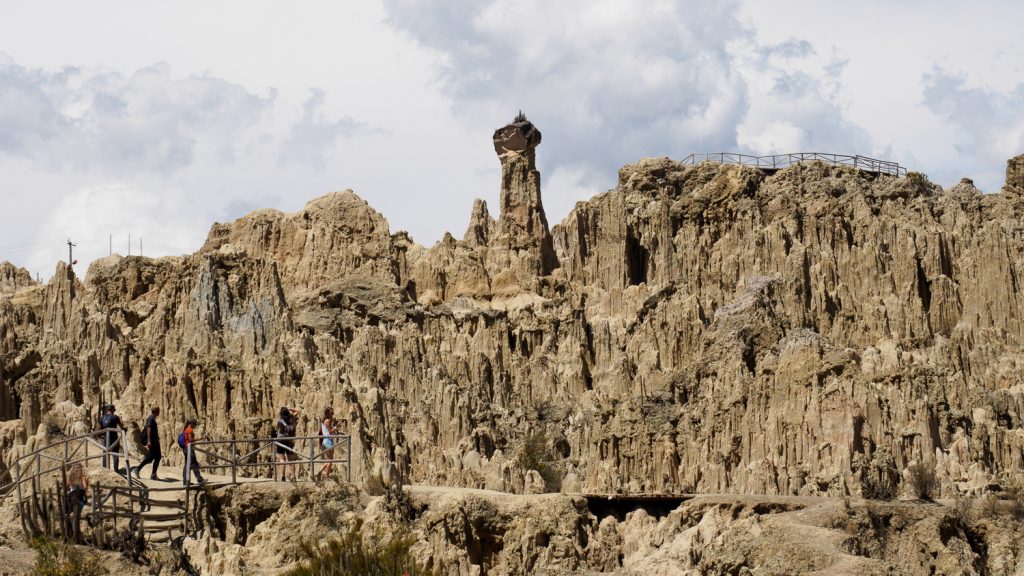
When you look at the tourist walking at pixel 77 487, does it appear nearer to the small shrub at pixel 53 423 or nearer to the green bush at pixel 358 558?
the green bush at pixel 358 558

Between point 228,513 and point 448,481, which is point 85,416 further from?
point 228,513

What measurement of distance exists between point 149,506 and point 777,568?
1293 cm

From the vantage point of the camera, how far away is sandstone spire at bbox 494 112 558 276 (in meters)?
91.8

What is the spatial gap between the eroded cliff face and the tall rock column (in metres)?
0.13

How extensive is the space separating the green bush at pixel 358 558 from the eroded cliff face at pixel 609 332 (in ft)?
86.2

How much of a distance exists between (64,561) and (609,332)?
168 ft

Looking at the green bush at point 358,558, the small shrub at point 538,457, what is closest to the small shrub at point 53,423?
the small shrub at point 538,457

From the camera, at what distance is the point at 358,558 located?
33.3 metres

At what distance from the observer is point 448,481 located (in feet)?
219

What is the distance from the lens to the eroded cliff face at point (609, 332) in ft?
229

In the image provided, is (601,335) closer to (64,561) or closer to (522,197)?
(522,197)

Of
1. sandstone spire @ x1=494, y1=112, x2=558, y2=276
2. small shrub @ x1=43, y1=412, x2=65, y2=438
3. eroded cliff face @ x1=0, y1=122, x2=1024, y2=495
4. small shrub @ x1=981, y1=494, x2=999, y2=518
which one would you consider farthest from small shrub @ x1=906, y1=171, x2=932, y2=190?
small shrub @ x1=981, y1=494, x2=999, y2=518

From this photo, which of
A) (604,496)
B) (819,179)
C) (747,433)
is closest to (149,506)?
(604,496)

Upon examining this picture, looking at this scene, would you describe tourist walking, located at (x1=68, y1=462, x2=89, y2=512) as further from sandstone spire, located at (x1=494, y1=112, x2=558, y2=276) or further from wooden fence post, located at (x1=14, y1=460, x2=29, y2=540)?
sandstone spire, located at (x1=494, y1=112, x2=558, y2=276)
